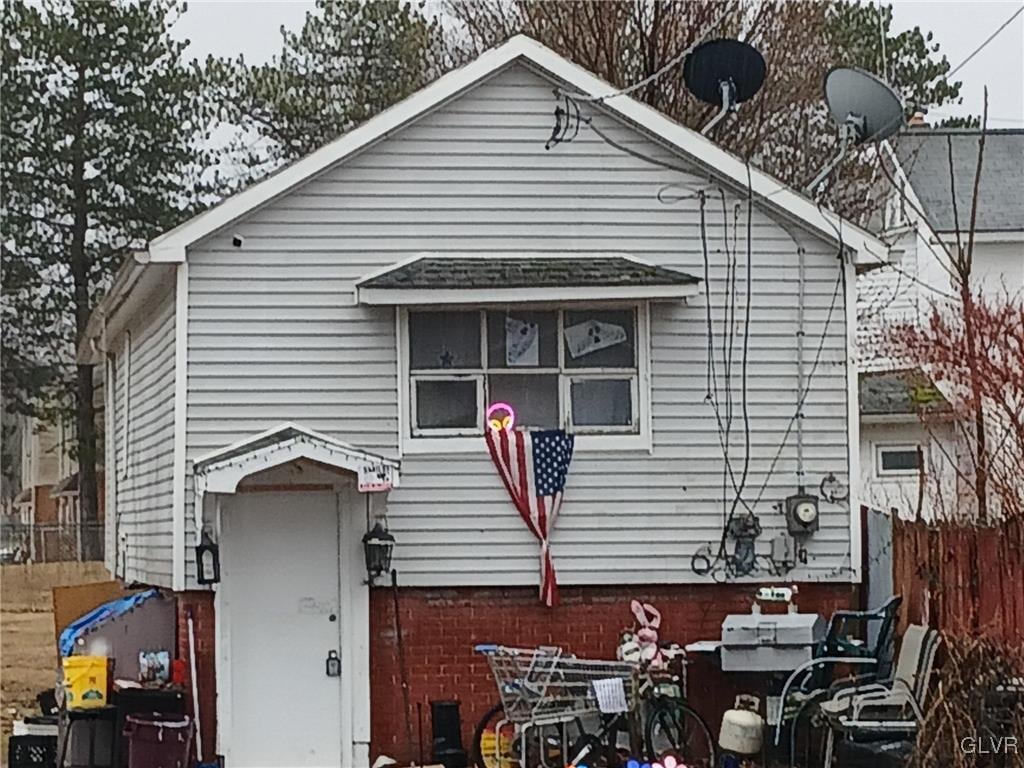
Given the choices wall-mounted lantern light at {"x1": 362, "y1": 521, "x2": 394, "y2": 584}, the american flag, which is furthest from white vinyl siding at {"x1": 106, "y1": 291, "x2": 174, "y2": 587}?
the american flag

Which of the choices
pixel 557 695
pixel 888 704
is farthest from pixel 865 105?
pixel 557 695

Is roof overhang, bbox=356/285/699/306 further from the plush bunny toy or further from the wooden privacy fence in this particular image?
the wooden privacy fence

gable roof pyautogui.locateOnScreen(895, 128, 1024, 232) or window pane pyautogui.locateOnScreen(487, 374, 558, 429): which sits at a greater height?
gable roof pyautogui.locateOnScreen(895, 128, 1024, 232)

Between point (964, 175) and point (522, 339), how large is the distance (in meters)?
15.8

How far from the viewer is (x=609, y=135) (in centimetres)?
1309

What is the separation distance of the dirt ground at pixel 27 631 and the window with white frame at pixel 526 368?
4.99 metres

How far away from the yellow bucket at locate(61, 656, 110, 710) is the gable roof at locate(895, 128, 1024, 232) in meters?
16.7

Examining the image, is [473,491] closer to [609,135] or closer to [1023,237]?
[609,135]

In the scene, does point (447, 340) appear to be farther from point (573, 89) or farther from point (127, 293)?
point (127, 293)

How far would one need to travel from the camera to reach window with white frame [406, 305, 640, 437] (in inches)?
504

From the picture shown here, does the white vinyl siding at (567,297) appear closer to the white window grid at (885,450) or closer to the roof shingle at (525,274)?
the roof shingle at (525,274)

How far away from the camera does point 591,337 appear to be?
1292 centimetres

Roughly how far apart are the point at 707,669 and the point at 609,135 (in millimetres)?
4167

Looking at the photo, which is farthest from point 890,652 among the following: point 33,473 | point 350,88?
point 33,473
